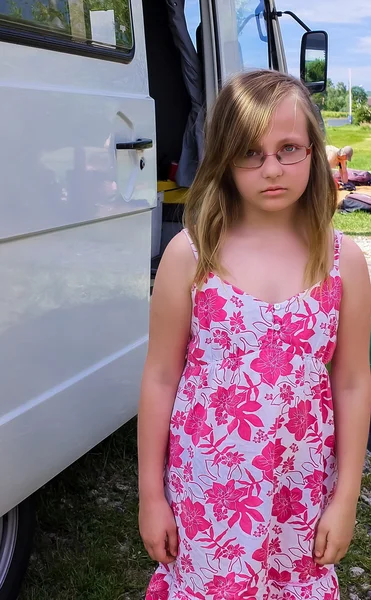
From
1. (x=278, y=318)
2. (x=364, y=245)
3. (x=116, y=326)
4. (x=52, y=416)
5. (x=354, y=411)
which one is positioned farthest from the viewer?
(x=364, y=245)

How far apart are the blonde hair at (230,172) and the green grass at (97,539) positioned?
4.92 ft

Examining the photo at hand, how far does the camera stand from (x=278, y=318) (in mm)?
1349

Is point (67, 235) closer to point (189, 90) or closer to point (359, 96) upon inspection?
point (189, 90)

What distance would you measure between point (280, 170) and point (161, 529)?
2.54 ft

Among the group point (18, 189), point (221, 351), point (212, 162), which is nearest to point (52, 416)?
point (18, 189)

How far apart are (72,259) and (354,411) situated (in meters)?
0.95

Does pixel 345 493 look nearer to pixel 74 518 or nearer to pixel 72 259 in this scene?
pixel 72 259

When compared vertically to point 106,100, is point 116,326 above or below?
below

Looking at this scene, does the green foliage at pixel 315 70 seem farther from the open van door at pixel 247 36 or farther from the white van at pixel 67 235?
the white van at pixel 67 235

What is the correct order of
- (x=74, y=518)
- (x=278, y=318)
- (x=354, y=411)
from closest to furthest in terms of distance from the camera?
(x=278, y=318) → (x=354, y=411) → (x=74, y=518)

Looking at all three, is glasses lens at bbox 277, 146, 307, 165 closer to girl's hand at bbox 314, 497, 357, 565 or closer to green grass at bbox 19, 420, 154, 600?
girl's hand at bbox 314, 497, 357, 565

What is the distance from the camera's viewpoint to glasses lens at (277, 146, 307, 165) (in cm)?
137

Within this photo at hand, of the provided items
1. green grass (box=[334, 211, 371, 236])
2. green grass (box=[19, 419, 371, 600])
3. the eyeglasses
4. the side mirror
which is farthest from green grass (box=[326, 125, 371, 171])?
the eyeglasses

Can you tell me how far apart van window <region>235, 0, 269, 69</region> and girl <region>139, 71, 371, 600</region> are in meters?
2.55
